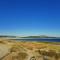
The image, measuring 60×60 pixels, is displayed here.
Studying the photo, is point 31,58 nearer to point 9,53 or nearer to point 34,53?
point 34,53

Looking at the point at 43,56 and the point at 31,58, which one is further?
the point at 43,56

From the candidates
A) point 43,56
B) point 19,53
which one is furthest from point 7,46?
point 43,56

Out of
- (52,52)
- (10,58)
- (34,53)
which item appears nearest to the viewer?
(10,58)

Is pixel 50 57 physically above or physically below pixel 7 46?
below

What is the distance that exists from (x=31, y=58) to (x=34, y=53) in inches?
21.7

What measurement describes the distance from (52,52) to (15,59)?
102 inches

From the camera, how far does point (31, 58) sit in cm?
830

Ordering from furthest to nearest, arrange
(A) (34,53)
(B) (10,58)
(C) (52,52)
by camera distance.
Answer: (C) (52,52)
(A) (34,53)
(B) (10,58)

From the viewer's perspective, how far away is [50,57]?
9.16 metres

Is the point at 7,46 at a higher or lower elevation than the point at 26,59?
higher

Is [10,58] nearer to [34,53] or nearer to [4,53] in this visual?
[4,53]

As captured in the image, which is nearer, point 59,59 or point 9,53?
point 9,53

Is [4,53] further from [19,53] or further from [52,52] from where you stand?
[52,52]

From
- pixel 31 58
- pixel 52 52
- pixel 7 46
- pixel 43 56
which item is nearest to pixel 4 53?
pixel 7 46
